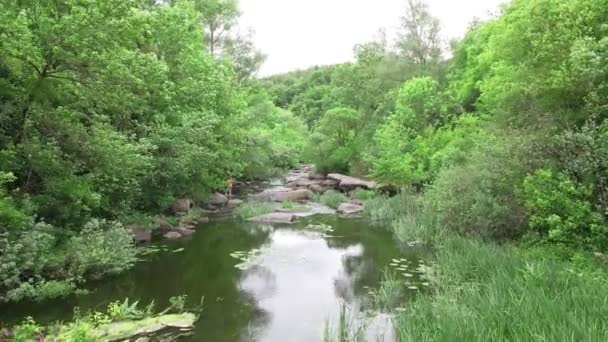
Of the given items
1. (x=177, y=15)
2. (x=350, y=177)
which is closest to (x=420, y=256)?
(x=177, y=15)

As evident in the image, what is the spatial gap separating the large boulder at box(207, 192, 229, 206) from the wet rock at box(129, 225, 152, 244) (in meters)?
7.21

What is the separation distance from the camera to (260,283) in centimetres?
1148

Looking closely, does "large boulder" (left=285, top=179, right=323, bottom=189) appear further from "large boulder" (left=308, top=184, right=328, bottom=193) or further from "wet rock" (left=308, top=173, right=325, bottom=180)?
Result: "wet rock" (left=308, top=173, right=325, bottom=180)

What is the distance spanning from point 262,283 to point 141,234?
6031 millimetres

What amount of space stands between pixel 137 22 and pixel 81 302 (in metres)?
6.70

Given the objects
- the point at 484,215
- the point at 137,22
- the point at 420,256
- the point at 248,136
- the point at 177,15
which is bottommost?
the point at 420,256

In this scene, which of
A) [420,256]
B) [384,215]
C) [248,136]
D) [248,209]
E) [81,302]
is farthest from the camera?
[248,136]

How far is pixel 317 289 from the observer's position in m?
11.1

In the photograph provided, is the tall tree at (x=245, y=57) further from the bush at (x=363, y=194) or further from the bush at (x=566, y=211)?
the bush at (x=566, y=211)

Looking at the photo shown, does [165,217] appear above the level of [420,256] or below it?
above

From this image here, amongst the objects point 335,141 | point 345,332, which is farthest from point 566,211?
point 335,141

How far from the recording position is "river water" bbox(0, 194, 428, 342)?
884 centimetres

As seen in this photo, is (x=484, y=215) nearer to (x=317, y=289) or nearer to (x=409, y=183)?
(x=317, y=289)

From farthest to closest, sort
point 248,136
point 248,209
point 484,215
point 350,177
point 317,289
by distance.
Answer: point 350,177, point 248,136, point 248,209, point 484,215, point 317,289
